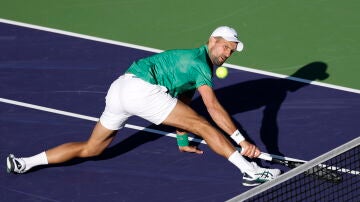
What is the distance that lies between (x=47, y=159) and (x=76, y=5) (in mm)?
5375

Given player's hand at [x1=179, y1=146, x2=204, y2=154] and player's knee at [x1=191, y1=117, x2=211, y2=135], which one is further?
player's hand at [x1=179, y1=146, x2=204, y2=154]

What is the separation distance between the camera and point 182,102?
1398 cm

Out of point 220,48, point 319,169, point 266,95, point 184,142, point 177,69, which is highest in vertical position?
point 220,48

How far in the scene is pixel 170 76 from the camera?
1370 centimetres

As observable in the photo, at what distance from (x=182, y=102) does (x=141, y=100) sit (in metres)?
0.73

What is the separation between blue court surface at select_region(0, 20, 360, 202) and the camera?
45.9ft

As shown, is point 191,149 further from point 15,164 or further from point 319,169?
point 15,164

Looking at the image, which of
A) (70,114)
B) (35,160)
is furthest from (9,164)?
(70,114)

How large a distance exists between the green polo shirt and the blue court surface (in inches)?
51.5

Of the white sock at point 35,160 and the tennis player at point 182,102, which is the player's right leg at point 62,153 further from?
the tennis player at point 182,102

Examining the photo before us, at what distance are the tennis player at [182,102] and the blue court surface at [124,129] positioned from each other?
2.45ft

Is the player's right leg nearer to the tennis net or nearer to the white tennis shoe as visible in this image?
the white tennis shoe

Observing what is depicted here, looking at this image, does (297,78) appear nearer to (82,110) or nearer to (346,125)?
(346,125)

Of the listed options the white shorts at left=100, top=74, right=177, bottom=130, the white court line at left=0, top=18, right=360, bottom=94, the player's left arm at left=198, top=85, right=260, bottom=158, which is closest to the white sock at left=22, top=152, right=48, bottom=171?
the white shorts at left=100, top=74, right=177, bottom=130
